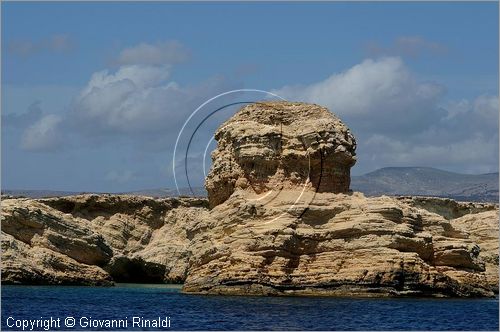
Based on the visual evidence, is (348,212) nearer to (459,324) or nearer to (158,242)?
(459,324)

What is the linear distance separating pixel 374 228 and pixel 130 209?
38679 mm

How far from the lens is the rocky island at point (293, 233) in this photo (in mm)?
58250

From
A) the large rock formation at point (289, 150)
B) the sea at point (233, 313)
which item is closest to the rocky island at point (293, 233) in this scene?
the large rock formation at point (289, 150)

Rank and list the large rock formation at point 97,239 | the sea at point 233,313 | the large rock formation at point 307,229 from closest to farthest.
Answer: the sea at point 233,313 → the large rock formation at point 307,229 → the large rock formation at point 97,239

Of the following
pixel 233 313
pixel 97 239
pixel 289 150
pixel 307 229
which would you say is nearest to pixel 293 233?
pixel 307 229

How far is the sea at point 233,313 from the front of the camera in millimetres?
46094

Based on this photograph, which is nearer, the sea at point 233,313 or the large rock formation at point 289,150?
the sea at point 233,313

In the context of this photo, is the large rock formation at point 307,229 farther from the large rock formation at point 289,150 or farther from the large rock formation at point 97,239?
the large rock formation at point 97,239

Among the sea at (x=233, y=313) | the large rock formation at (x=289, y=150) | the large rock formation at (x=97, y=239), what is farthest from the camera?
the large rock formation at (x=97, y=239)

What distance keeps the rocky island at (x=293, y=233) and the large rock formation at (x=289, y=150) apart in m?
0.05

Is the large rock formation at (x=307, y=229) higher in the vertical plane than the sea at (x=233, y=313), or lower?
higher

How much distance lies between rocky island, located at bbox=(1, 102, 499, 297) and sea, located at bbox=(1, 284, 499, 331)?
1.32 metres

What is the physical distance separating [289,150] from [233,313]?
48.6ft

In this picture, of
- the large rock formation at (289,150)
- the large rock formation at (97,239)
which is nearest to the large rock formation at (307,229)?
the large rock formation at (289,150)
